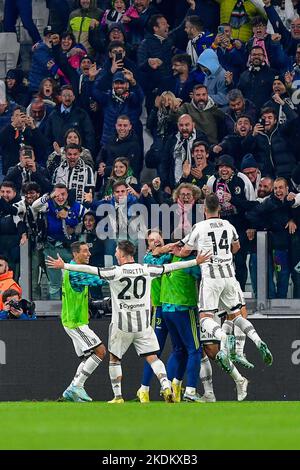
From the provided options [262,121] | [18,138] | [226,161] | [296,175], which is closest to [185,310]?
[226,161]

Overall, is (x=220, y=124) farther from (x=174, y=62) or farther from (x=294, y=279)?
(x=294, y=279)

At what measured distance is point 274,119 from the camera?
68.2ft

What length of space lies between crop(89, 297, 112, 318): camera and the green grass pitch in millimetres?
2000

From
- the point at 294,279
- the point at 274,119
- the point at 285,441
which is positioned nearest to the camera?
the point at 285,441

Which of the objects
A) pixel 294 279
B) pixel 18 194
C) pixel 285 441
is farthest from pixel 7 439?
pixel 18 194

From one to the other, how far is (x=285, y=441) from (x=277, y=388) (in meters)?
7.33

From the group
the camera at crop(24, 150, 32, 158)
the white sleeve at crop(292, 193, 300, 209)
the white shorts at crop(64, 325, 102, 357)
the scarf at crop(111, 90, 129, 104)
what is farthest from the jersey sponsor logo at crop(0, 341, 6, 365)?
the scarf at crop(111, 90, 129, 104)

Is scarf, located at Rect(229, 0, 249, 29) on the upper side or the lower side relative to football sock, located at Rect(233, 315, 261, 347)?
upper

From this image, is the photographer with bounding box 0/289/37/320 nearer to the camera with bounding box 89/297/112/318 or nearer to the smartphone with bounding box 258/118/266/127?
the camera with bounding box 89/297/112/318

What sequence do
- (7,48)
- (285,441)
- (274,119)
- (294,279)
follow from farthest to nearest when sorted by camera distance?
(7,48) → (274,119) → (294,279) → (285,441)

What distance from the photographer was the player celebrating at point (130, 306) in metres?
16.6

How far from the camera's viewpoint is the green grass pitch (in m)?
11.0

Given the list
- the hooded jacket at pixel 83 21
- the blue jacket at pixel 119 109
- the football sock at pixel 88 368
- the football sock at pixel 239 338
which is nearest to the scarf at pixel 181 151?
the blue jacket at pixel 119 109

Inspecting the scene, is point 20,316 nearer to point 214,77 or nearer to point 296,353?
point 296,353
